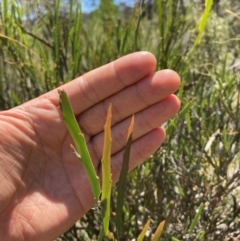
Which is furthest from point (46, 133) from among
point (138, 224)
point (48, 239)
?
point (138, 224)

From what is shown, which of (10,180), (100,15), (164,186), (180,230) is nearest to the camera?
(10,180)

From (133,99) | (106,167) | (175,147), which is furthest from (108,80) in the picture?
(106,167)

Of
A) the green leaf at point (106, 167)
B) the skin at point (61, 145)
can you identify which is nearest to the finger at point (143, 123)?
the skin at point (61, 145)

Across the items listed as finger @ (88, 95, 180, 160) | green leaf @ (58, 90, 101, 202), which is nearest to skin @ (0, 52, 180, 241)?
finger @ (88, 95, 180, 160)

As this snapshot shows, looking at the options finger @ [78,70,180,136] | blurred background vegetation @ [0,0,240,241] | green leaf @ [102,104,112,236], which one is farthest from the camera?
blurred background vegetation @ [0,0,240,241]

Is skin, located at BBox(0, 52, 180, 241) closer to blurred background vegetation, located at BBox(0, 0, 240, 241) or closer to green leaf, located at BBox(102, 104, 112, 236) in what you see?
blurred background vegetation, located at BBox(0, 0, 240, 241)

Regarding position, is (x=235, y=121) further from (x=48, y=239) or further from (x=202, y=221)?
(x=48, y=239)

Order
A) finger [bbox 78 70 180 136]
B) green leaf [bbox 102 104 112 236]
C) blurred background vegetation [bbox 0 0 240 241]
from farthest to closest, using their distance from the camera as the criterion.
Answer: blurred background vegetation [bbox 0 0 240 241], finger [bbox 78 70 180 136], green leaf [bbox 102 104 112 236]

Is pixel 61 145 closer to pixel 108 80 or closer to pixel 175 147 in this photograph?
pixel 108 80

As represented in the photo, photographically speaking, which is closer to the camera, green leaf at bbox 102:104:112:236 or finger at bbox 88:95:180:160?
green leaf at bbox 102:104:112:236
